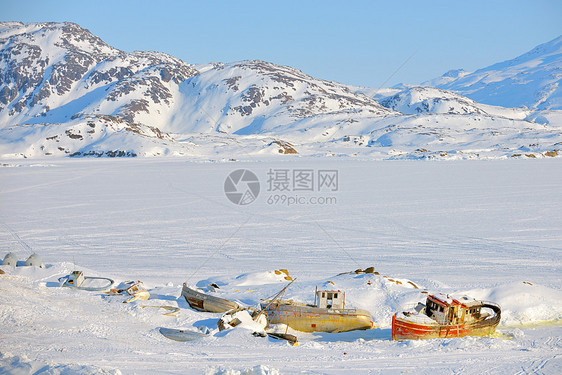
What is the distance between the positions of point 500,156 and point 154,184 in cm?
8409

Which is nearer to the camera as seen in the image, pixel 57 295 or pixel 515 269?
pixel 57 295

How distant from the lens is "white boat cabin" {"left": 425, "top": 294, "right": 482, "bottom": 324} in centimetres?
1462

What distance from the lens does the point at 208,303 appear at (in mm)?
15703

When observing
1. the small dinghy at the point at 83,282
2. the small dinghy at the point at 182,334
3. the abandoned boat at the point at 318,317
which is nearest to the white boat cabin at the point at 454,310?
the abandoned boat at the point at 318,317

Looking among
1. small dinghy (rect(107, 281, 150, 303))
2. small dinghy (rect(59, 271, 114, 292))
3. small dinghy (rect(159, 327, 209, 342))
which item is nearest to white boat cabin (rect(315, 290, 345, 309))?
small dinghy (rect(159, 327, 209, 342))

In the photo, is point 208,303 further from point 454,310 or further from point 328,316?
point 454,310

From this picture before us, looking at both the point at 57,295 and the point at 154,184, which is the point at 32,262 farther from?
the point at 154,184

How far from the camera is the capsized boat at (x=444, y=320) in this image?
45.9ft

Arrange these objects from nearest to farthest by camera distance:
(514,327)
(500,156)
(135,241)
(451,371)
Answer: (451,371) < (514,327) < (135,241) < (500,156)

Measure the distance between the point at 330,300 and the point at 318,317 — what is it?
0.77 metres

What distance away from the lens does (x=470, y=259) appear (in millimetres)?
21562

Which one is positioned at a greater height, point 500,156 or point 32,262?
point 500,156

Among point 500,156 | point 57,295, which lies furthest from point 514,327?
point 500,156

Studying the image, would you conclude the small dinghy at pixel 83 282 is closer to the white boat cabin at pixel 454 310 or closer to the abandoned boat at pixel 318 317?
the abandoned boat at pixel 318 317
